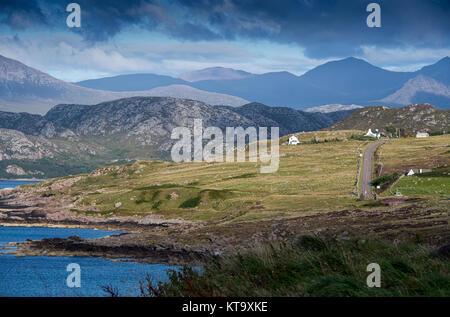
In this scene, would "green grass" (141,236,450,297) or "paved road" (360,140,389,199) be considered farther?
"paved road" (360,140,389,199)

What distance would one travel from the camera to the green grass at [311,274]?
47.3 ft

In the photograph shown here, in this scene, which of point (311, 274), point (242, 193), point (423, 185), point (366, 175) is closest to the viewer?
point (311, 274)

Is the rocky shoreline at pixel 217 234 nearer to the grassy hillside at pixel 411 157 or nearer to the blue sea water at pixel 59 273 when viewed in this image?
the blue sea water at pixel 59 273

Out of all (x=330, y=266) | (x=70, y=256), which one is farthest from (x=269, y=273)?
(x=70, y=256)

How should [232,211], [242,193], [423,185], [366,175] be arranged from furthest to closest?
[366,175]
[242,193]
[232,211]
[423,185]

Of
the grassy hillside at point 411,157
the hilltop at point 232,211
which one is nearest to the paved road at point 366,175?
the hilltop at point 232,211

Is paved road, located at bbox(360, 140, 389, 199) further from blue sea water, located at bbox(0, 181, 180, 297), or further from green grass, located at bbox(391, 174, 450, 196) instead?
blue sea water, located at bbox(0, 181, 180, 297)

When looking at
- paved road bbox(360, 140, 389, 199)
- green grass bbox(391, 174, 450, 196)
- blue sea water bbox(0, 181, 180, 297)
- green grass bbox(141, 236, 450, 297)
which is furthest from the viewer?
paved road bbox(360, 140, 389, 199)

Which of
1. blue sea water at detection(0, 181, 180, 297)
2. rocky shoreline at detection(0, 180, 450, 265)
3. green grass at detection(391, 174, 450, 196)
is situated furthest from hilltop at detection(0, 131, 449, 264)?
blue sea water at detection(0, 181, 180, 297)

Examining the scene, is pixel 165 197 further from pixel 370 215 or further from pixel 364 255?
pixel 364 255

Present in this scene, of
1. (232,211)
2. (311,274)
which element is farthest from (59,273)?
(311,274)

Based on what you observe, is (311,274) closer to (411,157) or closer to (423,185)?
(423,185)

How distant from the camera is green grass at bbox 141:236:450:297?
14.4m

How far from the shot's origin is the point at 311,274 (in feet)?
53.7
